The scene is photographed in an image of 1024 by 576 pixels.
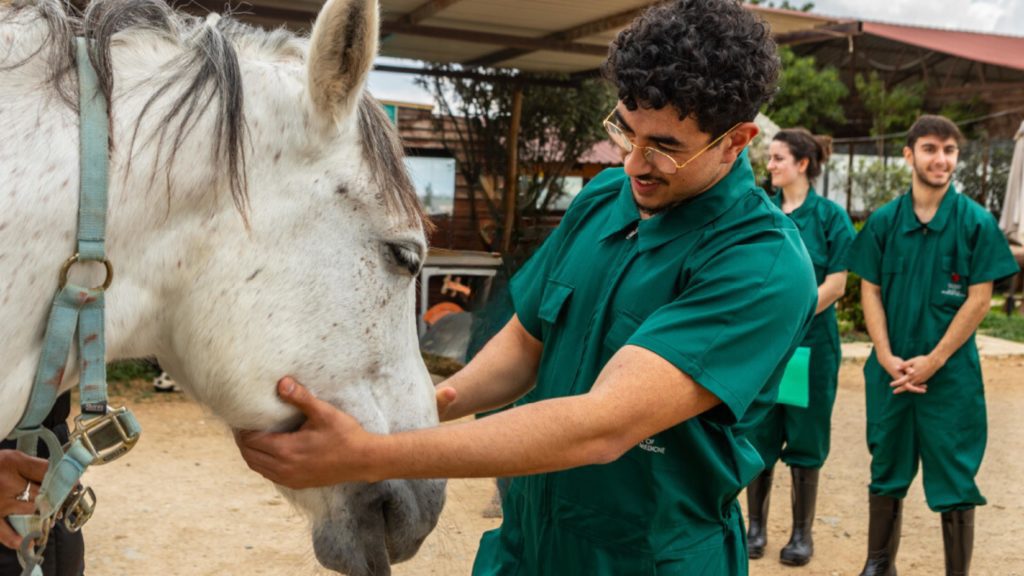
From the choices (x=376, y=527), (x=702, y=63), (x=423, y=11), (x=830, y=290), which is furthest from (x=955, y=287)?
(x=423, y=11)

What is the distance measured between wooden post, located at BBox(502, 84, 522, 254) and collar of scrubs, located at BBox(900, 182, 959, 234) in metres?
5.09

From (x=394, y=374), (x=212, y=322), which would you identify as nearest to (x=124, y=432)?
(x=212, y=322)

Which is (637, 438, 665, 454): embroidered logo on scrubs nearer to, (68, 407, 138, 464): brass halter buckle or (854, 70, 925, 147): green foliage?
(68, 407, 138, 464): brass halter buckle

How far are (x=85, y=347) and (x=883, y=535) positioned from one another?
382 cm

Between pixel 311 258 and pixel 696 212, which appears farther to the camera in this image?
pixel 696 212

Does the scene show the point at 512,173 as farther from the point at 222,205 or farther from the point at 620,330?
the point at 222,205

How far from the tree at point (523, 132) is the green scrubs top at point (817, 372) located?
5.01m

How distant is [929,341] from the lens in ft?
13.5

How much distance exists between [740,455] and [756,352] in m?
0.24

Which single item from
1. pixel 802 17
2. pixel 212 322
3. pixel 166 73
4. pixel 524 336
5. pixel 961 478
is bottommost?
pixel 961 478

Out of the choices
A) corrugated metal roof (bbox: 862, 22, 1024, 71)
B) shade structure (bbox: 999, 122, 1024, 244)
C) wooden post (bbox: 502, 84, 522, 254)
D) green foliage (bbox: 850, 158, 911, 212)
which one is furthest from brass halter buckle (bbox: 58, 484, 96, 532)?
corrugated metal roof (bbox: 862, 22, 1024, 71)

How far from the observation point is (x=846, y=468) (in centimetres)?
610

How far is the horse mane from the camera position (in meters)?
1.31

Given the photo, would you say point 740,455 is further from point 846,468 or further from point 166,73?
point 846,468
